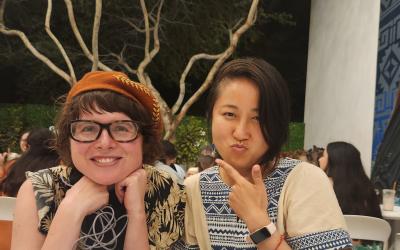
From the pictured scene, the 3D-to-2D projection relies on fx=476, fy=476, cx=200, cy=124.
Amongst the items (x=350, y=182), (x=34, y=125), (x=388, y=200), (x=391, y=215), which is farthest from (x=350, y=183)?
(x=34, y=125)

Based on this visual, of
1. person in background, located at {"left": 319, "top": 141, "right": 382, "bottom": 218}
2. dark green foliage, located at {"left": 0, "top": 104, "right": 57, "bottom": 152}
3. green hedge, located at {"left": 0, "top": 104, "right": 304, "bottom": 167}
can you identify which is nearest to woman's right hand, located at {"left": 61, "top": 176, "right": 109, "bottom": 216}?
person in background, located at {"left": 319, "top": 141, "right": 382, "bottom": 218}

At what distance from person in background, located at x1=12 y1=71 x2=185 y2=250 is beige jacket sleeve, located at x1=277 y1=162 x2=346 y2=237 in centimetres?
29

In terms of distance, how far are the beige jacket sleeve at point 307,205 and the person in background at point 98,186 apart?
0.29 metres

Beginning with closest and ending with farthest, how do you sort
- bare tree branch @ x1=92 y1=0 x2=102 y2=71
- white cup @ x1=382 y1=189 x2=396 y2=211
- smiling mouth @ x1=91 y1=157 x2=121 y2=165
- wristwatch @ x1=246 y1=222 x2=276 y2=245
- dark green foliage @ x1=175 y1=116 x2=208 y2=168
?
1. wristwatch @ x1=246 y1=222 x2=276 y2=245
2. smiling mouth @ x1=91 y1=157 x2=121 y2=165
3. white cup @ x1=382 y1=189 x2=396 y2=211
4. bare tree branch @ x1=92 y1=0 x2=102 y2=71
5. dark green foliage @ x1=175 y1=116 x2=208 y2=168

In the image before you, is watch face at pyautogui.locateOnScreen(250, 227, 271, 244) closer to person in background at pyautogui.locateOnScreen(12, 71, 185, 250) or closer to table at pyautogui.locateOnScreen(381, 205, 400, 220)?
person in background at pyautogui.locateOnScreen(12, 71, 185, 250)

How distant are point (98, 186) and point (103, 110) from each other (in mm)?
185

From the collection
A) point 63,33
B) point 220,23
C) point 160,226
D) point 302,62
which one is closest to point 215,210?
point 160,226

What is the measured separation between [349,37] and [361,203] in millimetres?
6863

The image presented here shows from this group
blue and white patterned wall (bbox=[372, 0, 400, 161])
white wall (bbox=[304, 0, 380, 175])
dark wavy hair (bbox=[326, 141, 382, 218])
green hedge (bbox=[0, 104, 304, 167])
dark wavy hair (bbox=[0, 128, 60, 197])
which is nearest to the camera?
dark wavy hair (bbox=[0, 128, 60, 197])

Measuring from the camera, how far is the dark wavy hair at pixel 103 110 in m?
1.15

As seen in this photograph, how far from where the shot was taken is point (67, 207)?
110 centimetres

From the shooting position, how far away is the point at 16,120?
1112cm

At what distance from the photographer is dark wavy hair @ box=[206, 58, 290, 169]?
43.4 inches

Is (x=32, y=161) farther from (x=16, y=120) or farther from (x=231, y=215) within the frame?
(x=16, y=120)
